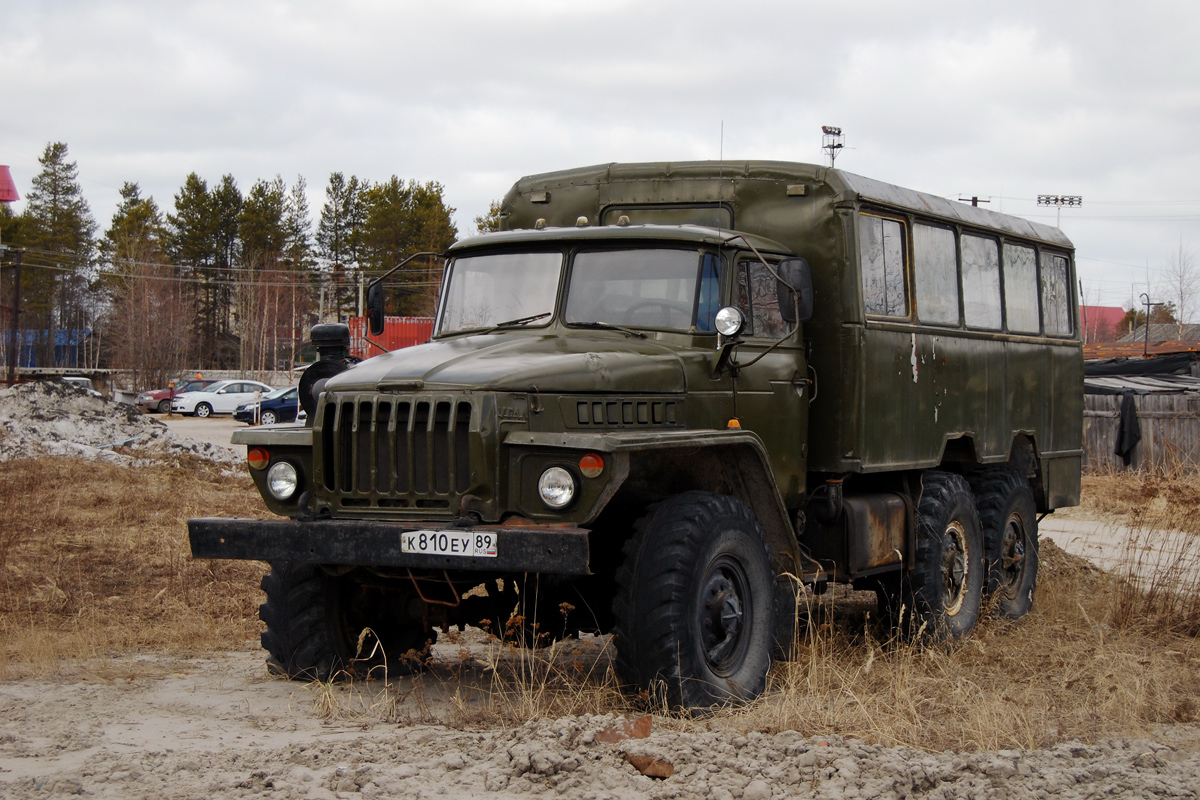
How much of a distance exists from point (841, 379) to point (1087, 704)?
98.8 inches

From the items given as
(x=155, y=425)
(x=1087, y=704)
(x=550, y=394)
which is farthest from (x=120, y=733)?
(x=155, y=425)

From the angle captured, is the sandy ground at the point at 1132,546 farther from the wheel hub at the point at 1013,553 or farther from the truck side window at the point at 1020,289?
the truck side window at the point at 1020,289

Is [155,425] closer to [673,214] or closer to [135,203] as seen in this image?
[673,214]

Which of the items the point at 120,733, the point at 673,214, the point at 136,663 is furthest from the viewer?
the point at 673,214

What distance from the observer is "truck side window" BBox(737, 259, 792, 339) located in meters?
Result: 7.67

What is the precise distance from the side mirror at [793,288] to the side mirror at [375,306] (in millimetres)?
2623

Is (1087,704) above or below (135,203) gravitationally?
below

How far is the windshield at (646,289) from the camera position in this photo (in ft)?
24.1

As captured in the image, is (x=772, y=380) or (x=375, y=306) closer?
(x=772, y=380)

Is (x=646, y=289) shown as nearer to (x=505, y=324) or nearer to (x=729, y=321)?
(x=729, y=321)

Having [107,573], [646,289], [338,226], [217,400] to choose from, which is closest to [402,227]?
[338,226]

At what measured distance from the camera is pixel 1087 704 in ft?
22.1

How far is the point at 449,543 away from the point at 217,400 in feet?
140

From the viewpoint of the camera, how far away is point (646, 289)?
7426 millimetres
